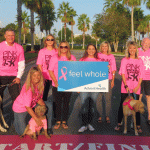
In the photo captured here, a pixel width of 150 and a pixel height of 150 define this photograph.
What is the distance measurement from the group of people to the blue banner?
0.40 feet

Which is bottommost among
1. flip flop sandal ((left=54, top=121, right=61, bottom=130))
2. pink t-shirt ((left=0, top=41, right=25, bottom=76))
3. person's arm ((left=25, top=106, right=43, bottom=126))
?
flip flop sandal ((left=54, top=121, right=61, bottom=130))

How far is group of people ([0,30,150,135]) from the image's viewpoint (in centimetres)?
431

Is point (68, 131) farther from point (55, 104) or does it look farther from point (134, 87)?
point (134, 87)

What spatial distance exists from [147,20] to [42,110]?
76013mm

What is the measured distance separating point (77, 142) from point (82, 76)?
1267mm

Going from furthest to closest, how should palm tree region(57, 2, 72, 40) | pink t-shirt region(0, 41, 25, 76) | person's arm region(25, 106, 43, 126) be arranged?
1. palm tree region(57, 2, 72, 40)
2. pink t-shirt region(0, 41, 25, 76)
3. person's arm region(25, 106, 43, 126)

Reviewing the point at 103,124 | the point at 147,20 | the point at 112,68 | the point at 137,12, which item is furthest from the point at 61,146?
the point at 147,20

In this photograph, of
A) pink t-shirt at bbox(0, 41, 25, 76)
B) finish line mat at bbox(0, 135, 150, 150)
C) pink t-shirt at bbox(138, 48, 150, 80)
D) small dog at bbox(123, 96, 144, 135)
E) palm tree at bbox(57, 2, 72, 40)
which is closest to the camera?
finish line mat at bbox(0, 135, 150, 150)

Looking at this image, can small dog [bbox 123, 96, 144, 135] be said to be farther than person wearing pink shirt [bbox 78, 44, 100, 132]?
No

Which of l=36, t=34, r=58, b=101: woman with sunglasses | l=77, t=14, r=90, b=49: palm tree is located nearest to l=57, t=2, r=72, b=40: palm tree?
l=77, t=14, r=90, b=49: palm tree

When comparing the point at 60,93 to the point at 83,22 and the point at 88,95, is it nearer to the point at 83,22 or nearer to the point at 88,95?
the point at 88,95

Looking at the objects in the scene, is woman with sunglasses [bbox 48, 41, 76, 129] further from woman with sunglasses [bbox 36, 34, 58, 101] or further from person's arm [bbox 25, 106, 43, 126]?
person's arm [bbox 25, 106, 43, 126]

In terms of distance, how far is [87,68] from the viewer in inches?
184

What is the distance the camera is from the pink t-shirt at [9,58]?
4539 mm
